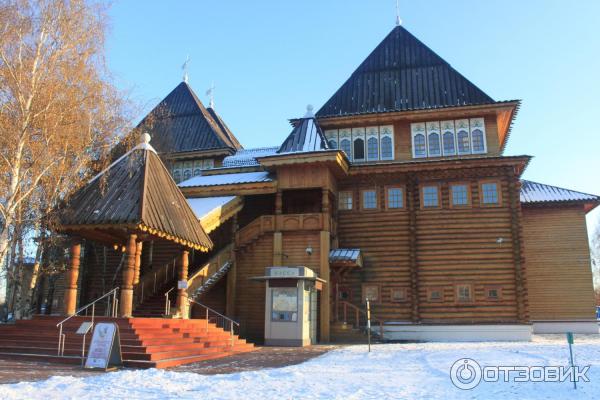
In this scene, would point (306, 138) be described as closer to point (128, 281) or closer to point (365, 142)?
point (365, 142)

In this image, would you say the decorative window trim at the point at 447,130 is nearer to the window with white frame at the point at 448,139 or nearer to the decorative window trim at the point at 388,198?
the window with white frame at the point at 448,139

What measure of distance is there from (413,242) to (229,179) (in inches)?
368

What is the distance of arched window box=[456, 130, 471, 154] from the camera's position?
24.7 m

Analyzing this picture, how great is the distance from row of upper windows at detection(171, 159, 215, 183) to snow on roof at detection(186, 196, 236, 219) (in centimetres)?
590

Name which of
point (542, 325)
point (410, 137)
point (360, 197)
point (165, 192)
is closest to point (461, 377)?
point (165, 192)

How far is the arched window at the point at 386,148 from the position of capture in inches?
1000

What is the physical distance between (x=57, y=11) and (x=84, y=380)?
12421mm

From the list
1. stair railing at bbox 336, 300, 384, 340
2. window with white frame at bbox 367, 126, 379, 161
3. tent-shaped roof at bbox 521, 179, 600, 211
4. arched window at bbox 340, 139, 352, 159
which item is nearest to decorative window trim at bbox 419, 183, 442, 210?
window with white frame at bbox 367, 126, 379, 161

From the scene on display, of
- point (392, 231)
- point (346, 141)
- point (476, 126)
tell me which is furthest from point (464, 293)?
point (346, 141)

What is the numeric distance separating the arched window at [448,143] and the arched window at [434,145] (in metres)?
0.28

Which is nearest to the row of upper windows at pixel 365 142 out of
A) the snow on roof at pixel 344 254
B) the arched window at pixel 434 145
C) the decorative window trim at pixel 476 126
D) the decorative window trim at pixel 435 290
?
the arched window at pixel 434 145

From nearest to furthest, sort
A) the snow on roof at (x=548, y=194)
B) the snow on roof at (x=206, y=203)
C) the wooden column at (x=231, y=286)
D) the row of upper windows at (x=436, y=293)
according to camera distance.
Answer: the snow on roof at (x=206, y=203), the wooden column at (x=231, y=286), the row of upper windows at (x=436, y=293), the snow on roof at (x=548, y=194)

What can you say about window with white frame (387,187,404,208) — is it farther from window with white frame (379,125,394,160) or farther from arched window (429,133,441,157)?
arched window (429,133,441,157)

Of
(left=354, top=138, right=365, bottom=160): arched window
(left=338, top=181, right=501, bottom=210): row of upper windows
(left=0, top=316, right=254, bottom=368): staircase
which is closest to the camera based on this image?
(left=0, top=316, right=254, bottom=368): staircase
